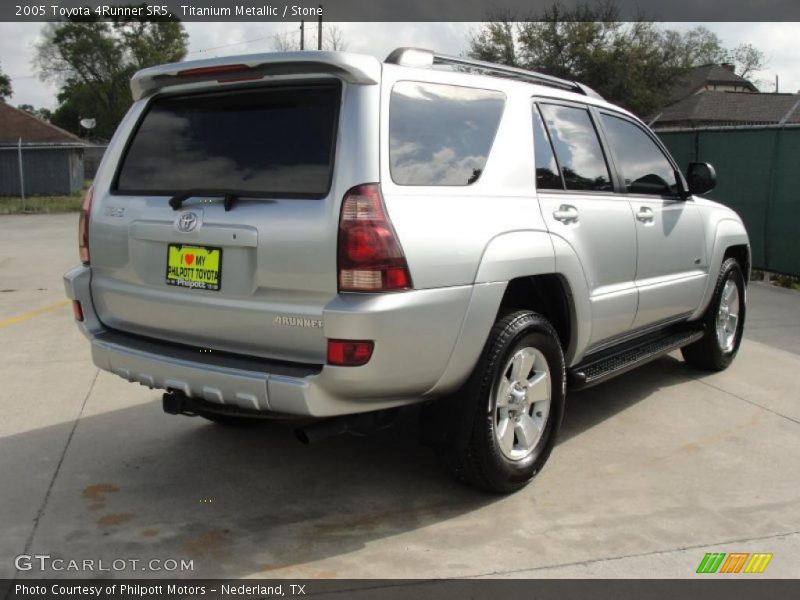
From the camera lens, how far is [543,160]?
422 cm

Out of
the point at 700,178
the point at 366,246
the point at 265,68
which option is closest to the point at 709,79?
the point at 700,178

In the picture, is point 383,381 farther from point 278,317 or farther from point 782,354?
point 782,354

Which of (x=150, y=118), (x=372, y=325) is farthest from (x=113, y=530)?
(x=150, y=118)

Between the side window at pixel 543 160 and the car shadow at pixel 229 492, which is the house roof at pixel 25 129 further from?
the side window at pixel 543 160

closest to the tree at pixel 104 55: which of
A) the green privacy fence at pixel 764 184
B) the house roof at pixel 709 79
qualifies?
the house roof at pixel 709 79

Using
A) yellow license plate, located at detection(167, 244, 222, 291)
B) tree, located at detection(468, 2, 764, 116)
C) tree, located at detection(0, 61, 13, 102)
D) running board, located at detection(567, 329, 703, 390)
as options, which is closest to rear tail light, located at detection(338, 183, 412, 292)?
yellow license plate, located at detection(167, 244, 222, 291)

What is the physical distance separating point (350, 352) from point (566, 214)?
163cm

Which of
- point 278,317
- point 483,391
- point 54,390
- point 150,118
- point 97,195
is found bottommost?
Answer: point 54,390

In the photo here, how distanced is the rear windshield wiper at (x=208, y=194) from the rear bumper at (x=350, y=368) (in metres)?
0.65

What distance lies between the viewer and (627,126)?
17.3 ft

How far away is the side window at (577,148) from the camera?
4.41m

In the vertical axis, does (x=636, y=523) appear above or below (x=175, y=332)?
below

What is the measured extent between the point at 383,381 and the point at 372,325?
0.27 m

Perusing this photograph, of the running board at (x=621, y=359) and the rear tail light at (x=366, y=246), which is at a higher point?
the rear tail light at (x=366, y=246)
